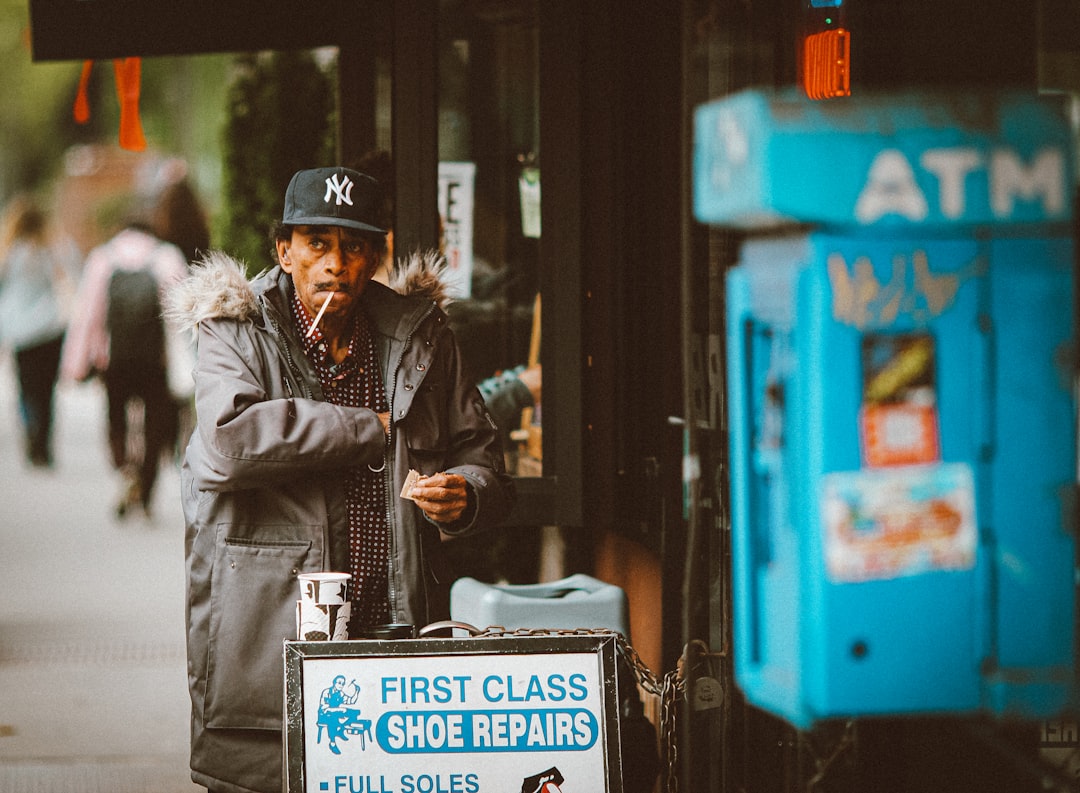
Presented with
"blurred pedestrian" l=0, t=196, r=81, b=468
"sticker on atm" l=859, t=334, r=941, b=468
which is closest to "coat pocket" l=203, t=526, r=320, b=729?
"sticker on atm" l=859, t=334, r=941, b=468

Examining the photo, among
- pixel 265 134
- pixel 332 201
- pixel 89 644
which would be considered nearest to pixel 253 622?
pixel 332 201

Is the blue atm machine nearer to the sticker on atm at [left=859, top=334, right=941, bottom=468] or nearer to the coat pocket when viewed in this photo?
the sticker on atm at [left=859, top=334, right=941, bottom=468]

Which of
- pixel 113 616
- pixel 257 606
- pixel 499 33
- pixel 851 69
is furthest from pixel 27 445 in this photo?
pixel 851 69

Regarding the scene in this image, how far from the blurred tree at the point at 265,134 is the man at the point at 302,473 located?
12.2 feet

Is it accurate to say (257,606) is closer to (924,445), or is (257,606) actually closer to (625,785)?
(625,785)

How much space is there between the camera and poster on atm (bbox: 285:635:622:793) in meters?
3.41

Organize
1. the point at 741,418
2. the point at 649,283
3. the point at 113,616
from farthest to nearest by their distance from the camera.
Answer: the point at 113,616
the point at 649,283
the point at 741,418

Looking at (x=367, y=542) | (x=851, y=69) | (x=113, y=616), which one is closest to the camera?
(x=851, y=69)

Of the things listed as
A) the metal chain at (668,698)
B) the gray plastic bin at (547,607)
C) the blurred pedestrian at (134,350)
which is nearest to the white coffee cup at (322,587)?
the metal chain at (668,698)

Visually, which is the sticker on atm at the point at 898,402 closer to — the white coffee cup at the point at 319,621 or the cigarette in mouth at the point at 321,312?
the white coffee cup at the point at 319,621

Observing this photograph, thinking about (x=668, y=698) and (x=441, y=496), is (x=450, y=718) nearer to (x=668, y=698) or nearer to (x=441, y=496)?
(x=441, y=496)

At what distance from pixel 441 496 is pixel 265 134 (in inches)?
177

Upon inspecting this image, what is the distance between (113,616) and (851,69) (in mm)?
5704

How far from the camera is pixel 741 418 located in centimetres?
234
